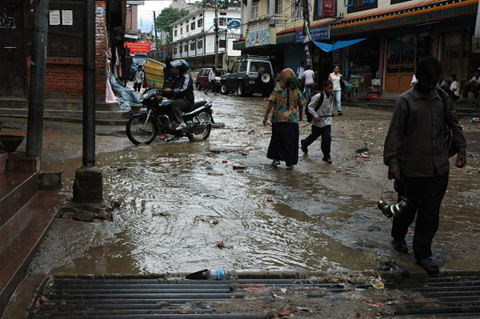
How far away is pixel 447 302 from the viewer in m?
3.69

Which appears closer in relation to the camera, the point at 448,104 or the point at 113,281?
the point at 113,281

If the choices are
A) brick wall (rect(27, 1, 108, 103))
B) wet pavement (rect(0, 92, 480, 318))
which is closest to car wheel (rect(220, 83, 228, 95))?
brick wall (rect(27, 1, 108, 103))

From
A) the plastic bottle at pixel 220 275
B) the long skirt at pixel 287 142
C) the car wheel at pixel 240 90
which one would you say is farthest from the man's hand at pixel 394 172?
the car wheel at pixel 240 90

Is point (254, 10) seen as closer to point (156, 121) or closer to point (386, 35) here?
point (386, 35)

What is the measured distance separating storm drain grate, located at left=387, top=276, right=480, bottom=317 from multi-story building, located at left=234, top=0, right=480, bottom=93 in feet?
47.2

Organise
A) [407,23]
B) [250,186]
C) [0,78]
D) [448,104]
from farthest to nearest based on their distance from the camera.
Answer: [407,23] < [0,78] < [250,186] < [448,104]

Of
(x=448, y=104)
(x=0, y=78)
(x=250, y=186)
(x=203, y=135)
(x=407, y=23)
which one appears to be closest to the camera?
(x=448, y=104)

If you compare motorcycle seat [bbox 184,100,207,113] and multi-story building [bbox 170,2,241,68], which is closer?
motorcycle seat [bbox 184,100,207,113]

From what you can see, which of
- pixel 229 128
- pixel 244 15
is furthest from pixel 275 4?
pixel 229 128

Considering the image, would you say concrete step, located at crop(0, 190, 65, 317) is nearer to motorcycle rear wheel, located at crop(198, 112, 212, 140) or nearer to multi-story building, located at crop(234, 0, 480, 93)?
motorcycle rear wheel, located at crop(198, 112, 212, 140)

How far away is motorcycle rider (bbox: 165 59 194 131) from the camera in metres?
10.4

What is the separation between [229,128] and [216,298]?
1005 cm

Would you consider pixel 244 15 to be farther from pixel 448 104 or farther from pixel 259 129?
pixel 448 104

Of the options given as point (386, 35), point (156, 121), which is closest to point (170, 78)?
point (156, 121)
